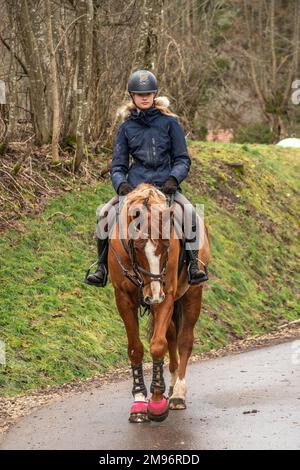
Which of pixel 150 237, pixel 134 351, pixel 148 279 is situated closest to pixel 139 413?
pixel 134 351

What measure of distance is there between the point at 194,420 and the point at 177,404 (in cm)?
63

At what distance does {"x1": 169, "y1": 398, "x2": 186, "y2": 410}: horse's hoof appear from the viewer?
29.9 ft

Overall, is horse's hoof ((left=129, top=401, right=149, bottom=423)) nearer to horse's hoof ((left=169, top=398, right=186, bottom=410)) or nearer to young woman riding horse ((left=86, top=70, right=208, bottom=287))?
horse's hoof ((left=169, top=398, right=186, bottom=410))

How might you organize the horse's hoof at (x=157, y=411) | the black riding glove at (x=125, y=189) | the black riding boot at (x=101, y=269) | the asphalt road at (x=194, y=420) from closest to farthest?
the asphalt road at (x=194, y=420)
the horse's hoof at (x=157, y=411)
the black riding glove at (x=125, y=189)
the black riding boot at (x=101, y=269)

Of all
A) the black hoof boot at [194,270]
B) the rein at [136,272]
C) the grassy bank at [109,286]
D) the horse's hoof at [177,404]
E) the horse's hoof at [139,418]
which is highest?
the rein at [136,272]

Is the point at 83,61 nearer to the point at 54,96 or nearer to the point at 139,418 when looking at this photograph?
the point at 54,96

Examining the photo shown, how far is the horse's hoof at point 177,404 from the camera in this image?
9109 millimetres

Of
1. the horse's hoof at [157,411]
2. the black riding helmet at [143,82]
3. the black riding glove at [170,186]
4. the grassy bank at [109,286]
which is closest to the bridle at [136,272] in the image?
the black riding glove at [170,186]

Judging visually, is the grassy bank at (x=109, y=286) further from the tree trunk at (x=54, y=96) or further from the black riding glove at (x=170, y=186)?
the black riding glove at (x=170, y=186)

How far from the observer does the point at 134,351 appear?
8938mm

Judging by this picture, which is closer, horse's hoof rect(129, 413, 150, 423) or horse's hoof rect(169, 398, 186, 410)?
horse's hoof rect(129, 413, 150, 423)

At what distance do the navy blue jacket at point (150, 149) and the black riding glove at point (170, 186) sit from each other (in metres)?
0.07

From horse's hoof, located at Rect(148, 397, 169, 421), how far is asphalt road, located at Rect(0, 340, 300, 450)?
0.29 ft

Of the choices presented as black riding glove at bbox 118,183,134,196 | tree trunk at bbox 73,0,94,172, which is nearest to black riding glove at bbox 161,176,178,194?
black riding glove at bbox 118,183,134,196
